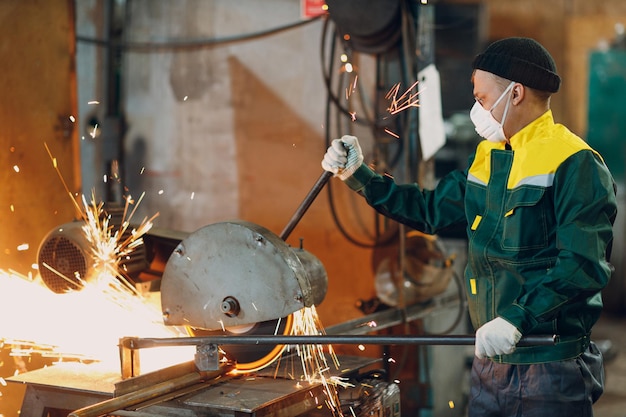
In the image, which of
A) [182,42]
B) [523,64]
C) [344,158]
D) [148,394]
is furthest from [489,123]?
[182,42]

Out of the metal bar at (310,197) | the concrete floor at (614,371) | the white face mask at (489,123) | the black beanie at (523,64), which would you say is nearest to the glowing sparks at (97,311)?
the metal bar at (310,197)

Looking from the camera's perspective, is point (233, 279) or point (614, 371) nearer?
point (233, 279)

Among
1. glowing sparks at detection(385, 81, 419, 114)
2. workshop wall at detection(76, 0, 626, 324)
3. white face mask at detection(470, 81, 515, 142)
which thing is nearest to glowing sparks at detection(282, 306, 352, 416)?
white face mask at detection(470, 81, 515, 142)

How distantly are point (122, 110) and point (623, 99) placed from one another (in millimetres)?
6155

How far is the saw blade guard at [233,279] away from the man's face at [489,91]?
81 centimetres

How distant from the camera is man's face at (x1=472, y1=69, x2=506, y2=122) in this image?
2799 millimetres

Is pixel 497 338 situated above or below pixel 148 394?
above

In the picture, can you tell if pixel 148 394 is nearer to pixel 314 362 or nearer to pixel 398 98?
A: pixel 314 362

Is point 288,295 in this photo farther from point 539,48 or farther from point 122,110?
point 122,110

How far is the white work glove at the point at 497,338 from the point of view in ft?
8.20

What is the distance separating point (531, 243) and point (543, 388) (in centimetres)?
44

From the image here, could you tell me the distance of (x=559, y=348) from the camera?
2.69 m

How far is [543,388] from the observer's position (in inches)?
106

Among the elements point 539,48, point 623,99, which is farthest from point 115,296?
point 623,99
